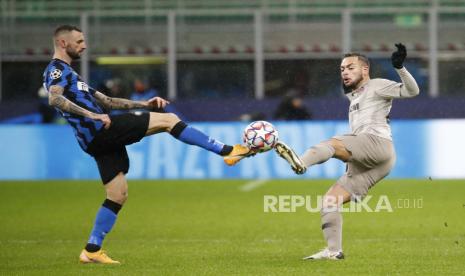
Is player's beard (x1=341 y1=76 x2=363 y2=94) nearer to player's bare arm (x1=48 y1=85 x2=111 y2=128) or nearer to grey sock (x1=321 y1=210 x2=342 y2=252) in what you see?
grey sock (x1=321 y1=210 x2=342 y2=252)

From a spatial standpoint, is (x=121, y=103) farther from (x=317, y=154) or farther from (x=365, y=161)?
(x=365, y=161)

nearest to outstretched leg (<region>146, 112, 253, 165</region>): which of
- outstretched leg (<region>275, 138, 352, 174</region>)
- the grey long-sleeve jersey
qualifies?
outstretched leg (<region>275, 138, 352, 174</region>)

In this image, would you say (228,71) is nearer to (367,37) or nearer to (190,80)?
(190,80)

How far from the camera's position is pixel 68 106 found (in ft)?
26.2

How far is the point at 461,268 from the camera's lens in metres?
7.90

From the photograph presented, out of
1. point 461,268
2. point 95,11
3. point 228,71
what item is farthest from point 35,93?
point 461,268

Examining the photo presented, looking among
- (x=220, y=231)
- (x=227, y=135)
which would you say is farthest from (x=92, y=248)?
(x=227, y=135)

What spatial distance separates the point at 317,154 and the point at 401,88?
0.99 metres

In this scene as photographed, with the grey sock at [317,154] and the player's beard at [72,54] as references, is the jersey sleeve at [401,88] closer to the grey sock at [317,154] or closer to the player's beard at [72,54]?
the grey sock at [317,154]

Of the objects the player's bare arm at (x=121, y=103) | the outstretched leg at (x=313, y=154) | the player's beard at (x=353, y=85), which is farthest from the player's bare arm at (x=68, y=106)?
the player's beard at (x=353, y=85)

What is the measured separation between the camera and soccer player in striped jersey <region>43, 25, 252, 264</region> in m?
7.98

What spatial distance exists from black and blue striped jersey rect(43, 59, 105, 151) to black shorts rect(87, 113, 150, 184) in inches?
2.5

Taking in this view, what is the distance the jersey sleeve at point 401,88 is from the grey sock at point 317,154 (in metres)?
0.77

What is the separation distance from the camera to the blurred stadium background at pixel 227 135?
373 inches
